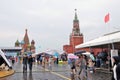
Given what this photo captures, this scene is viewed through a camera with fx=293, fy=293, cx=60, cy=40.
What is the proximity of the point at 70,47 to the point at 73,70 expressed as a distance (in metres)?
97.2

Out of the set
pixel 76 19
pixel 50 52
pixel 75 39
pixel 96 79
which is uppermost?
pixel 76 19

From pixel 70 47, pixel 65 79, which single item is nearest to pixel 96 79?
pixel 65 79

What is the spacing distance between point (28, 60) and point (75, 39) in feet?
296

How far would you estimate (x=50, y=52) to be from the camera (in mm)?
45062

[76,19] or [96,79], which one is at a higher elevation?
[76,19]

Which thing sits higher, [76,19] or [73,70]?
[76,19]

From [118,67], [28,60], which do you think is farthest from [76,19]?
[118,67]

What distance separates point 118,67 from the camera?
948cm

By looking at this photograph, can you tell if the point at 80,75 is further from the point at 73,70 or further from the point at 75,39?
the point at 75,39

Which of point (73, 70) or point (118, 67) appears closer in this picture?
point (118, 67)

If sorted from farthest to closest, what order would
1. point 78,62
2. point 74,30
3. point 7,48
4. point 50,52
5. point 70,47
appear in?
point 74,30 < point 70,47 < point 7,48 < point 50,52 < point 78,62

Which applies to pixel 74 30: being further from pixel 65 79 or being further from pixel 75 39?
pixel 65 79

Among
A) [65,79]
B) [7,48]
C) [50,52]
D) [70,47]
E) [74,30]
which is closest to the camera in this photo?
[65,79]

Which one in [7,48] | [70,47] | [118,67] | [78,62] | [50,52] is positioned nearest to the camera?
[118,67]
